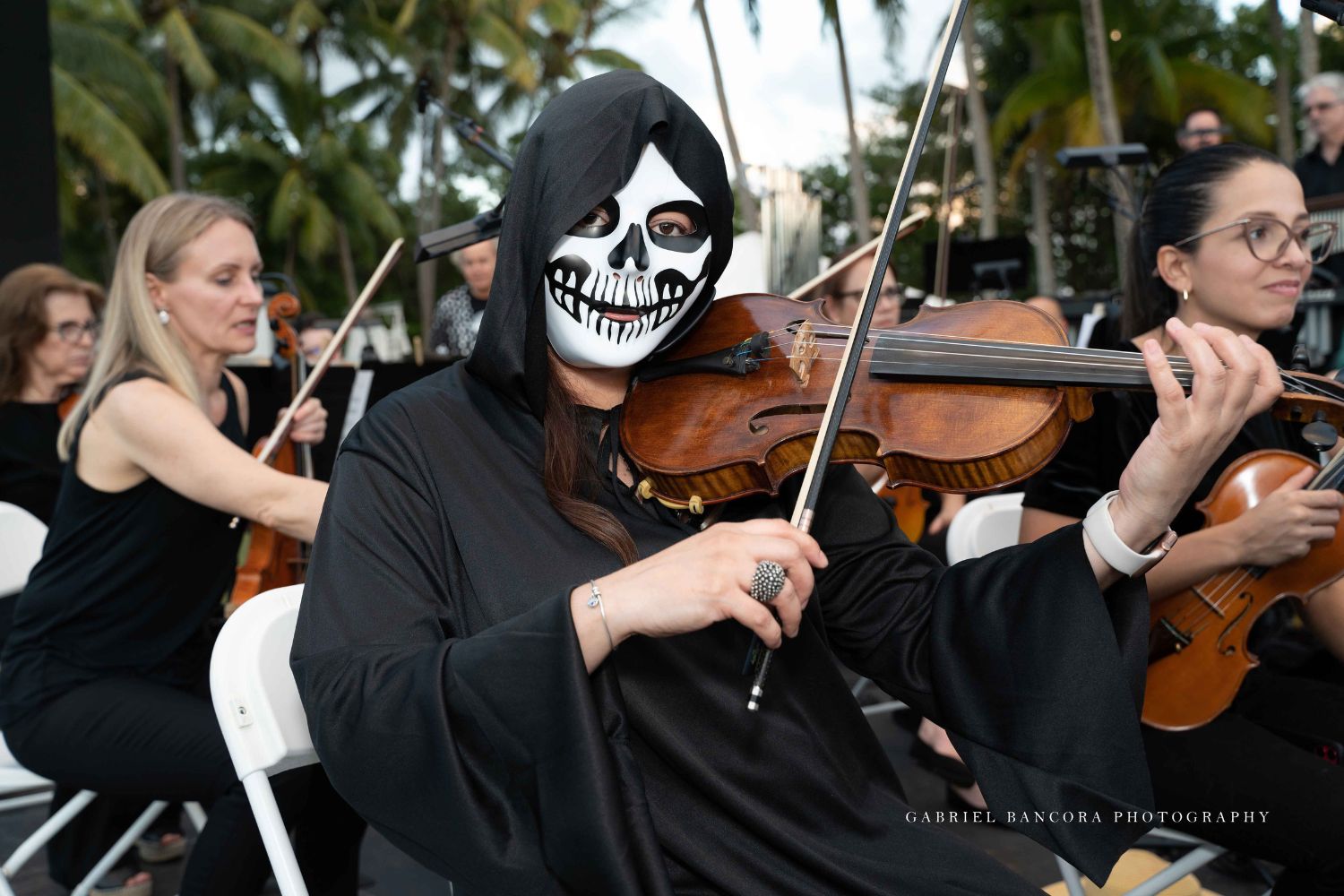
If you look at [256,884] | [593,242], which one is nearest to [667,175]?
[593,242]

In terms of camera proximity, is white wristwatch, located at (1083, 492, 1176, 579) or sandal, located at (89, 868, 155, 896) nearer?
white wristwatch, located at (1083, 492, 1176, 579)

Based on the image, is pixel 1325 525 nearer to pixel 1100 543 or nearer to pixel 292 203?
pixel 1100 543

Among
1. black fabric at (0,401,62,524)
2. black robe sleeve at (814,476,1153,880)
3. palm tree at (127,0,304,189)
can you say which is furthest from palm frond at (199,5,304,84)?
black robe sleeve at (814,476,1153,880)

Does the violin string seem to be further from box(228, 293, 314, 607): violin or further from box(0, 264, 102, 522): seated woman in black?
box(0, 264, 102, 522): seated woman in black

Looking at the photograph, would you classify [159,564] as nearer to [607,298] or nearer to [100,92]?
[607,298]

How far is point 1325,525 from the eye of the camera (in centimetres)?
192

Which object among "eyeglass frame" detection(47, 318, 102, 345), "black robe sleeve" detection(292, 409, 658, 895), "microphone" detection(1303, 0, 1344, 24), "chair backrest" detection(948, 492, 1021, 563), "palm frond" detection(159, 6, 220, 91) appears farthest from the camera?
"palm frond" detection(159, 6, 220, 91)

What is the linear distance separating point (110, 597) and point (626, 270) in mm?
1583

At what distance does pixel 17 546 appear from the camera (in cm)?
272

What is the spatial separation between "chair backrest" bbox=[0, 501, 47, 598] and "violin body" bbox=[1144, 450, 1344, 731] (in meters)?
2.42

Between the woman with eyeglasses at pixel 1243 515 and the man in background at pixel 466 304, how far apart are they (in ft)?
11.6

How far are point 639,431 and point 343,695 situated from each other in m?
0.61

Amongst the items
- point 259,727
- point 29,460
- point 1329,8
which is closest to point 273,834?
point 259,727

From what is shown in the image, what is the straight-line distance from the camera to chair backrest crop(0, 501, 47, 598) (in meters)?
2.70
